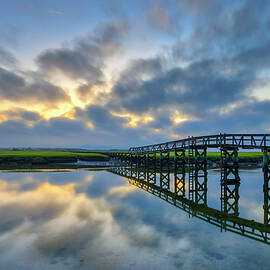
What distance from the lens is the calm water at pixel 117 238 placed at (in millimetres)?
11427

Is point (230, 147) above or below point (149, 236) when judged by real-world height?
above

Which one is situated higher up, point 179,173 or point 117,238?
point 179,173

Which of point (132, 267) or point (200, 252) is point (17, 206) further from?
point (200, 252)

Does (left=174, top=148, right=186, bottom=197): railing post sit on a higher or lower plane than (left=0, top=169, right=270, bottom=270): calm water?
higher

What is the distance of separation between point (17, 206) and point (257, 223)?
22002 mm

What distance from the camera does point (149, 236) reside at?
15.0 metres

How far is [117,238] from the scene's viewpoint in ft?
48.0

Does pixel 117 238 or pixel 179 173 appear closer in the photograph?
pixel 117 238

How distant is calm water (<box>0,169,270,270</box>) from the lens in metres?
11.4

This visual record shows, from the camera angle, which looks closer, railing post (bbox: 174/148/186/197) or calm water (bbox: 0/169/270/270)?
calm water (bbox: 0/169/270/270)

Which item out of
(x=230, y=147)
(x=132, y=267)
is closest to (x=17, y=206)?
(x=132, y=267)

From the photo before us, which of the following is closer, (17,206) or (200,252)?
(200,252)

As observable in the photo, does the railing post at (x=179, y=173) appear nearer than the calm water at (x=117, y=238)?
No

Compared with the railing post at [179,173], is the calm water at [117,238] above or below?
below
